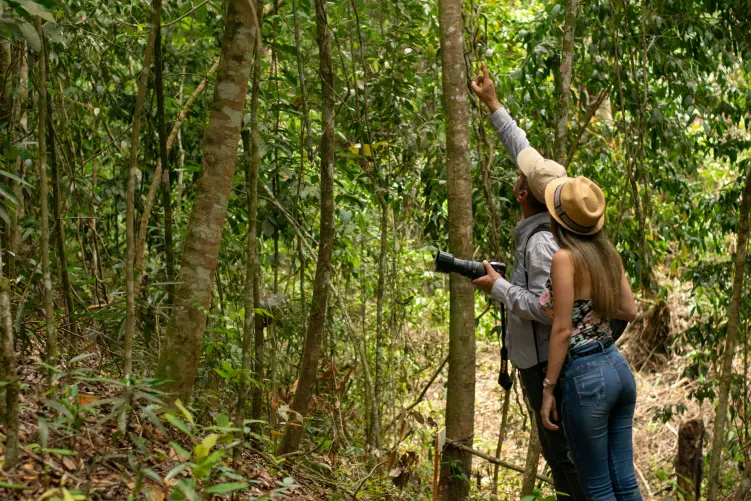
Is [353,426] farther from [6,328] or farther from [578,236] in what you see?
[6,328]

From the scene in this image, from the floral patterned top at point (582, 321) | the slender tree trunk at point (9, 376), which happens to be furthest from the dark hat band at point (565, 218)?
the slender tree trunk at point (9, 376)

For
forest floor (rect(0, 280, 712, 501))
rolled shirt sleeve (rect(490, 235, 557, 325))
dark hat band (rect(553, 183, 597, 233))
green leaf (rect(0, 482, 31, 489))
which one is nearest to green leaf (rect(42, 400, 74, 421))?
forest floor (rect(0, 280, 712, 501))

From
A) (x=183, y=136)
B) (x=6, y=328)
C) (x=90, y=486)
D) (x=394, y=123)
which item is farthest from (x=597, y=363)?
(x=183, y=136)

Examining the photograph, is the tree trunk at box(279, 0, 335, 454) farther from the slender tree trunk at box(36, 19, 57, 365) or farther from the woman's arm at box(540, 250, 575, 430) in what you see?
the slender tree trunk at box(36, 19, 57, 365)

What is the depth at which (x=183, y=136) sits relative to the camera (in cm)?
558

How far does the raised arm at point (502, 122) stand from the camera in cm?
337

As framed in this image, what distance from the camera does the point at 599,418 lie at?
2.67 meters

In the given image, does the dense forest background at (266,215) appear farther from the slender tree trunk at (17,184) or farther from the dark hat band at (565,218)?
the dark hat band at (565,218)

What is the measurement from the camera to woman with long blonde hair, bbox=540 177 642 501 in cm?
264

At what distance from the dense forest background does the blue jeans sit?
79 centimetres

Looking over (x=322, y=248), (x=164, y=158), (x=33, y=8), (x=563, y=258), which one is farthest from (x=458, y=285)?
(x=33, y=8)

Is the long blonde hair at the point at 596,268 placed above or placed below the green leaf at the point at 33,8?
below

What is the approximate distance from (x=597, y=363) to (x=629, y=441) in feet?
1.33

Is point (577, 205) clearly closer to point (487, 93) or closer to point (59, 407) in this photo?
point (487, 93)
